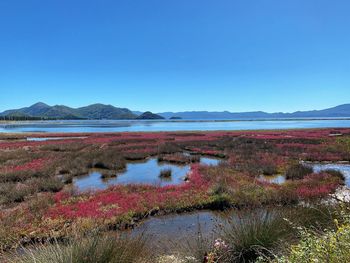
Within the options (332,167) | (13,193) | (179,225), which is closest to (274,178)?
(332,167)

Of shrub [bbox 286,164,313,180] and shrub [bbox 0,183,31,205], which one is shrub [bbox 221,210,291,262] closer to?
shrub [bbox 0,183,31,205]

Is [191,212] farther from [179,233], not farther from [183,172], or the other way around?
[183,172]

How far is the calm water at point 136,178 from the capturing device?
58.2ft

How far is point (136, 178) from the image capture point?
19.5m

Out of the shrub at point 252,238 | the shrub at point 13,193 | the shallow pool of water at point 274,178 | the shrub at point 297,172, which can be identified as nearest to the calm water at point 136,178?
the shrub at point 13,193

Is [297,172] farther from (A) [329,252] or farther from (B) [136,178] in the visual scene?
(A) [329,252]

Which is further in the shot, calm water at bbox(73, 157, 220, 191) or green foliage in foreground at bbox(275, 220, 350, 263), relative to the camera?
calm water at bbox(73, 157, 220, 191)

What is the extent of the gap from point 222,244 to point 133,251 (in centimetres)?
183

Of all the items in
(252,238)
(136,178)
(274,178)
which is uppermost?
(252,238)

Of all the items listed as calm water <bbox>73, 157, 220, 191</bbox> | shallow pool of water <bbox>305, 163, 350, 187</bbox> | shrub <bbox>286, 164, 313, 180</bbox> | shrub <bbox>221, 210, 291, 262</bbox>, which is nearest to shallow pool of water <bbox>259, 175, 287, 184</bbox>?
shrub <bbox>286, 164, 313, 180</bbox>

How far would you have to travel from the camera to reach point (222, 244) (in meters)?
5.69

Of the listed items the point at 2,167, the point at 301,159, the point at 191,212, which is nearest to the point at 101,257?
the point at 191,212

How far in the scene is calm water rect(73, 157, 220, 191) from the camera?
58.2 ft

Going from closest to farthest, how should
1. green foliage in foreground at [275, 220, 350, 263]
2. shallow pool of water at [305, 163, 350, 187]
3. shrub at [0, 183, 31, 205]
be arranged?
green foliage in foreground at [275, 220, 350, 263], shrub at [0, 183, 31, 205], shallow pool of water at [305, 163, 350, 187]
